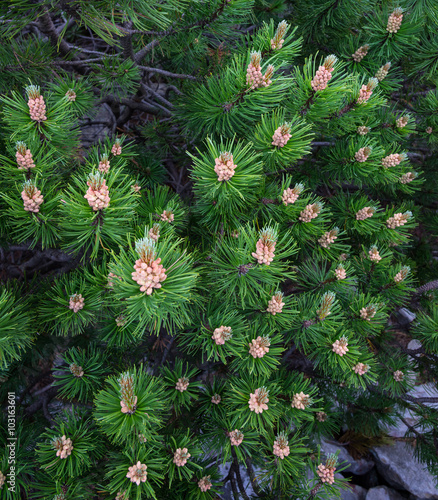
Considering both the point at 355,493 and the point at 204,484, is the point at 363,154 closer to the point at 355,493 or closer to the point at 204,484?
the point at 204,484

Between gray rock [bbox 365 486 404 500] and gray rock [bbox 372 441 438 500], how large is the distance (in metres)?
0.07

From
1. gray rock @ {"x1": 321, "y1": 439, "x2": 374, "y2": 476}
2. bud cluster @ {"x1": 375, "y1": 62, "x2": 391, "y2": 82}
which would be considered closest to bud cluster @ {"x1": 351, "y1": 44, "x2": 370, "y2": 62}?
bud cluster @ {"x1": 375, "y1": 62, "x2": 391, "y2": 82}

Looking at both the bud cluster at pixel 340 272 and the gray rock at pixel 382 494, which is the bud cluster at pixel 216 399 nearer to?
the bud cluster at pixel 340 272

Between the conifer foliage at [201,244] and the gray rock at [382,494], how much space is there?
1.09 m

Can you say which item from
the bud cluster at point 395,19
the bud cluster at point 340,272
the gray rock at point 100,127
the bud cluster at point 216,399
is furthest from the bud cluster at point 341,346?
the gray rock at point 100,127

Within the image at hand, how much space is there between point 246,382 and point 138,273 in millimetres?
651

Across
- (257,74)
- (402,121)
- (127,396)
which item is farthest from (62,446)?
(402,121)

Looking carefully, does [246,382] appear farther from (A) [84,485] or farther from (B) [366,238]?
(B) [366,238]

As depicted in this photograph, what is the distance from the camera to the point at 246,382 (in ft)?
3.69

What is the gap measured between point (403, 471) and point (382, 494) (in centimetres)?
25

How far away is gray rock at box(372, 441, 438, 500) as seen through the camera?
2.47 meters

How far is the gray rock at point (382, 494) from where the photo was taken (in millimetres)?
2436

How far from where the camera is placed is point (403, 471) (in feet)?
8.31

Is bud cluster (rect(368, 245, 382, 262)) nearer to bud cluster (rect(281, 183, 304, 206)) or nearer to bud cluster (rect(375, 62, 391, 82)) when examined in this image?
bud cluster (rect(281, 183, 304, 206))
